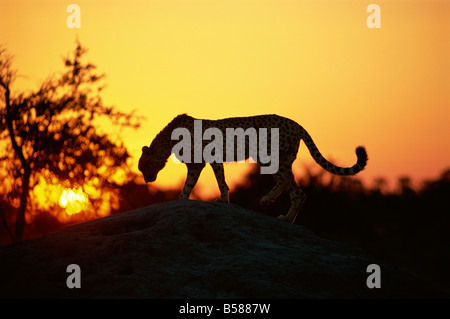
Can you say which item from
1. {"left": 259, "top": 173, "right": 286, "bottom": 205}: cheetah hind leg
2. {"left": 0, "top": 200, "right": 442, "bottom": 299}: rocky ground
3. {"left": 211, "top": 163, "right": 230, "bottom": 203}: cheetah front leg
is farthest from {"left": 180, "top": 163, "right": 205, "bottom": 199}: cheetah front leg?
{"left": 0, "top": 200, "right": 442, "bottom": 299}: rocky ground

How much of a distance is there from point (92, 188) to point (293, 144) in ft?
29.4

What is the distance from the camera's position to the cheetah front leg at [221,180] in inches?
520

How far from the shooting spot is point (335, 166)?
13.5m

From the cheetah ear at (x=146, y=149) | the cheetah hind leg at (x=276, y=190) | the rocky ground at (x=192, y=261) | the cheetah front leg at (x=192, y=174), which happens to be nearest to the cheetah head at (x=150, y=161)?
the cheetah ear at (x=146, y=149)

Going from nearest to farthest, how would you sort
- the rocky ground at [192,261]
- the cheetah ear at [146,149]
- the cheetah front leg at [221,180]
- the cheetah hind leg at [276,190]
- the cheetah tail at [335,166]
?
1. the rocky ground at [192,261]
2. the cheetah hind leg at [276,190]
3. the cheetah tail at [335,166]
4. the cheetah front leg at [221,180]
5. the cheetah ear at [146,149]

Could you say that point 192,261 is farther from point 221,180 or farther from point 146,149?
point 146,149

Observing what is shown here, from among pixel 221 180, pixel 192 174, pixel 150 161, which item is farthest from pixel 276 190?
pixel 150 161

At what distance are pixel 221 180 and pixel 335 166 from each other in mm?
2205

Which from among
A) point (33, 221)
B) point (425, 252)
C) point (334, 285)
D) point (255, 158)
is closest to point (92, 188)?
point (33, 221)

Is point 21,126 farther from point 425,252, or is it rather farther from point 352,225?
point 425,252

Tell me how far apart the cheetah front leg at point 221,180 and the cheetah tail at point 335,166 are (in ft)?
5.88

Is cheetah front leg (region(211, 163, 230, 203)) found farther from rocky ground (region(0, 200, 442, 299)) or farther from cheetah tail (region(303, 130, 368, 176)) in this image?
cheetah tail (region(303, 130, 368, 176))

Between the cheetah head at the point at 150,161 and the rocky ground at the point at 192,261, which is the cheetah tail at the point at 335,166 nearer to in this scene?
the rocky ground at the point at 192,261
